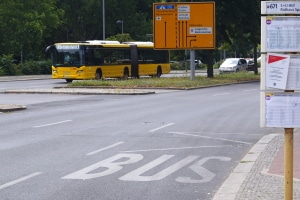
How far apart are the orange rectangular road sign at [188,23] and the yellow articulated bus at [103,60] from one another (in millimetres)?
5710

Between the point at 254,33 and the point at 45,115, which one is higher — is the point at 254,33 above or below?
above

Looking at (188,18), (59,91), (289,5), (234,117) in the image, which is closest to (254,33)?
(188,18)

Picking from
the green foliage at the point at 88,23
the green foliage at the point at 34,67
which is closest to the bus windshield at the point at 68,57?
the green foliage at the point at 88,23

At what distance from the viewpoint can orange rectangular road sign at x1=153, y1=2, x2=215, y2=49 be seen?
40375 mm

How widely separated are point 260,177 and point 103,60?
37.2m

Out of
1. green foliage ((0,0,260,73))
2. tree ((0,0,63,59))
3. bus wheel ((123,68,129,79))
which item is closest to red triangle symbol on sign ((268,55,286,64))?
green foliage ((0,0,260,73))

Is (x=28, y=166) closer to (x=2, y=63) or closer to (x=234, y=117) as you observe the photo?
(x=234, y=117)

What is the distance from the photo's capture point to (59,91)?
3192 centimetres

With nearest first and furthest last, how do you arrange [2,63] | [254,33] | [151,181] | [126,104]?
[151,181] → [126,104] → [254,33] → [2,63]

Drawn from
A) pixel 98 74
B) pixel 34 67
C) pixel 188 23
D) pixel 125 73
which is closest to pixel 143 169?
pixel 188 23

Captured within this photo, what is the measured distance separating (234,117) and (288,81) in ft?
41.3

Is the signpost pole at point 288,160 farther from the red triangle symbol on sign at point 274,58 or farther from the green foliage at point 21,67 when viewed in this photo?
the green foliage at point 21,67

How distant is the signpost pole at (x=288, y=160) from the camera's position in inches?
230

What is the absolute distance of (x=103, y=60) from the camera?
148ft
